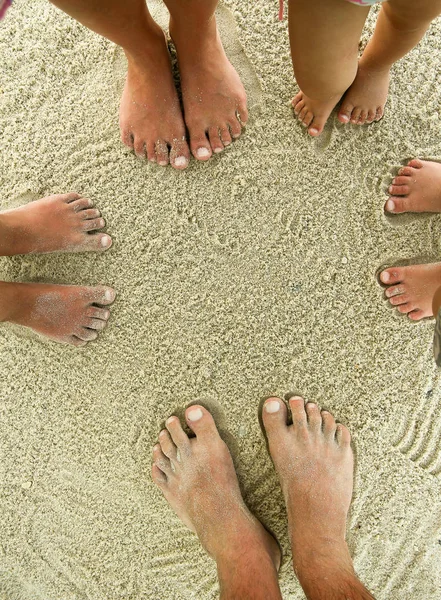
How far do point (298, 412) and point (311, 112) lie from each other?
A: 798mm

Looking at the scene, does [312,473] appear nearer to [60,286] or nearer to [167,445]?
[167,445]

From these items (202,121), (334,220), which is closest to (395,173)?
(334,220)

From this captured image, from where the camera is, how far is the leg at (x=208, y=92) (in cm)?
110

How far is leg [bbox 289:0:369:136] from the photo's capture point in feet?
2.38

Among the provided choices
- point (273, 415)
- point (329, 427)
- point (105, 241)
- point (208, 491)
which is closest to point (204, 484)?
point (208, 491)

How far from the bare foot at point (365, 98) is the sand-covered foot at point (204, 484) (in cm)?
89

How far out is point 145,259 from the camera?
4.06ft

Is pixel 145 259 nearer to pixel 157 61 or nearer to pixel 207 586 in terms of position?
pixel 157 61

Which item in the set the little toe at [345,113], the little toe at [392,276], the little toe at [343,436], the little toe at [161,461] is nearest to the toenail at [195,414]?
the little toe at [161,461]

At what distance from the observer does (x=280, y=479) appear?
1233 mm

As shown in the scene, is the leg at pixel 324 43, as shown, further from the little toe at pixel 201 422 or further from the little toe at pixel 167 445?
the little toe at pixel 167 445

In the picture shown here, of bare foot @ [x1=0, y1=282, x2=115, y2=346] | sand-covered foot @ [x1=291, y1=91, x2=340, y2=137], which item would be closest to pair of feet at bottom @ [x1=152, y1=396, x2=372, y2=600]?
bare foot @ [x1=0, y1=282, x2=115, y2=346]

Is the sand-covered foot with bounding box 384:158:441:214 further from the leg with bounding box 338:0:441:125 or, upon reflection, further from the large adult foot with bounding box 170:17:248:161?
the large adult foot with bounding box 170:17:248:161

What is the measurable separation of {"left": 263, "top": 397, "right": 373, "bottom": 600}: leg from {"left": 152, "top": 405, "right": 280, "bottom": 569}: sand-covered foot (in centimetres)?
11
